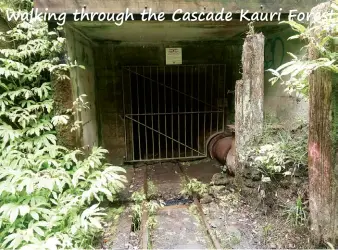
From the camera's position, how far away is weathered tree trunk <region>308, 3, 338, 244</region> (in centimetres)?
223

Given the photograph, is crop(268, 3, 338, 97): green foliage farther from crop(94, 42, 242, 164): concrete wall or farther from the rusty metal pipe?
crop(94, 42, 242, 164): concrete wall

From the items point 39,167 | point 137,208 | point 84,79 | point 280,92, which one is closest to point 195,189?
point 137,208

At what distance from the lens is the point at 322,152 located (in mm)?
2320

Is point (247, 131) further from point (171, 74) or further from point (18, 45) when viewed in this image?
point (18, 45)

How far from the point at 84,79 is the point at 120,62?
1.19 meters

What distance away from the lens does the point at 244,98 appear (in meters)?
3.36

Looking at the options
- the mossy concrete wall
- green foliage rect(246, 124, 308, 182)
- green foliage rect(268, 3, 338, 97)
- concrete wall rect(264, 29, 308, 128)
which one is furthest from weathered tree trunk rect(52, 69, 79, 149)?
concrete wall rect(264, 29, 308, 128)

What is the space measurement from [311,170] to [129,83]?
3.86 metres

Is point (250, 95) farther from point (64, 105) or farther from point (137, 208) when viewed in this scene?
point (64, 105)

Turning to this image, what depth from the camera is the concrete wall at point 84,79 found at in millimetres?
3684

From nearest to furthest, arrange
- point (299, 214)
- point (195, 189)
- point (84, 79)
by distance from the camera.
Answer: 1. point (299, 214)
2. point (195, 189)
3. point (84, 79)

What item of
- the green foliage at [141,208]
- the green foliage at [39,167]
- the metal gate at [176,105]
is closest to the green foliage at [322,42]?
the green foliage at [39,167]

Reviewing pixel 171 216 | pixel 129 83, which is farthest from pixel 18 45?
pixel 171 216

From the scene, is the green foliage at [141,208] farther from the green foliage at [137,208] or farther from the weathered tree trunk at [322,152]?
the weathered tree trunk at [322,152]
